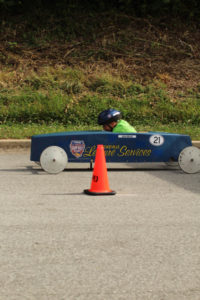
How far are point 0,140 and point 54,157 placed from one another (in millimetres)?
3756

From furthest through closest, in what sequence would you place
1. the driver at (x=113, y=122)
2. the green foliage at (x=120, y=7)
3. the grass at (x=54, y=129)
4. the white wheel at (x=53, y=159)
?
the green foliage at (x=120, y=7) < the grass at (x=54, y=129) < the driver at (x=113, y=122) < the white wheel at (x=53, y=159)

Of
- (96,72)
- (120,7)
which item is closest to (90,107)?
(96,72)

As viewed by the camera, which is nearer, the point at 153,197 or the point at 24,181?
the point at 153,197

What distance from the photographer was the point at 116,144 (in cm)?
1004

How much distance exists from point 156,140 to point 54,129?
5.08 metres

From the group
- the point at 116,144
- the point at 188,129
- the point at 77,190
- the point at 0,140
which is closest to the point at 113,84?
the point at 188,129

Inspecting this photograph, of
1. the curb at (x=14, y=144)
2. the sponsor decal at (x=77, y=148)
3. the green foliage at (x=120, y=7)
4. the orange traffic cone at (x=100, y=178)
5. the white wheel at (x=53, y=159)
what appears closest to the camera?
the orange traffic cone at (x=100, y=178)

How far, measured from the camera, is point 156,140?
10.1 m

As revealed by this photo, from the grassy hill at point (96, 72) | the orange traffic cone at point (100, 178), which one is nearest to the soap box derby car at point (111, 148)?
the orange traffic cone at point (100, 178)

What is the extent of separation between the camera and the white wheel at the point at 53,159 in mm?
9828

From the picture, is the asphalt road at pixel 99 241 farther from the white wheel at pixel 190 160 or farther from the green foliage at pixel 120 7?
the green foliage at pixel 120 7

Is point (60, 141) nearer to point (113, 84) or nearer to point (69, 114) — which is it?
point (69, 114)

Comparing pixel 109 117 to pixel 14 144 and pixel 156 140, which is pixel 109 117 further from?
pixel 14 144

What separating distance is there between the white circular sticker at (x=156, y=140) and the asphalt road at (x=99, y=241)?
0.86 meters
